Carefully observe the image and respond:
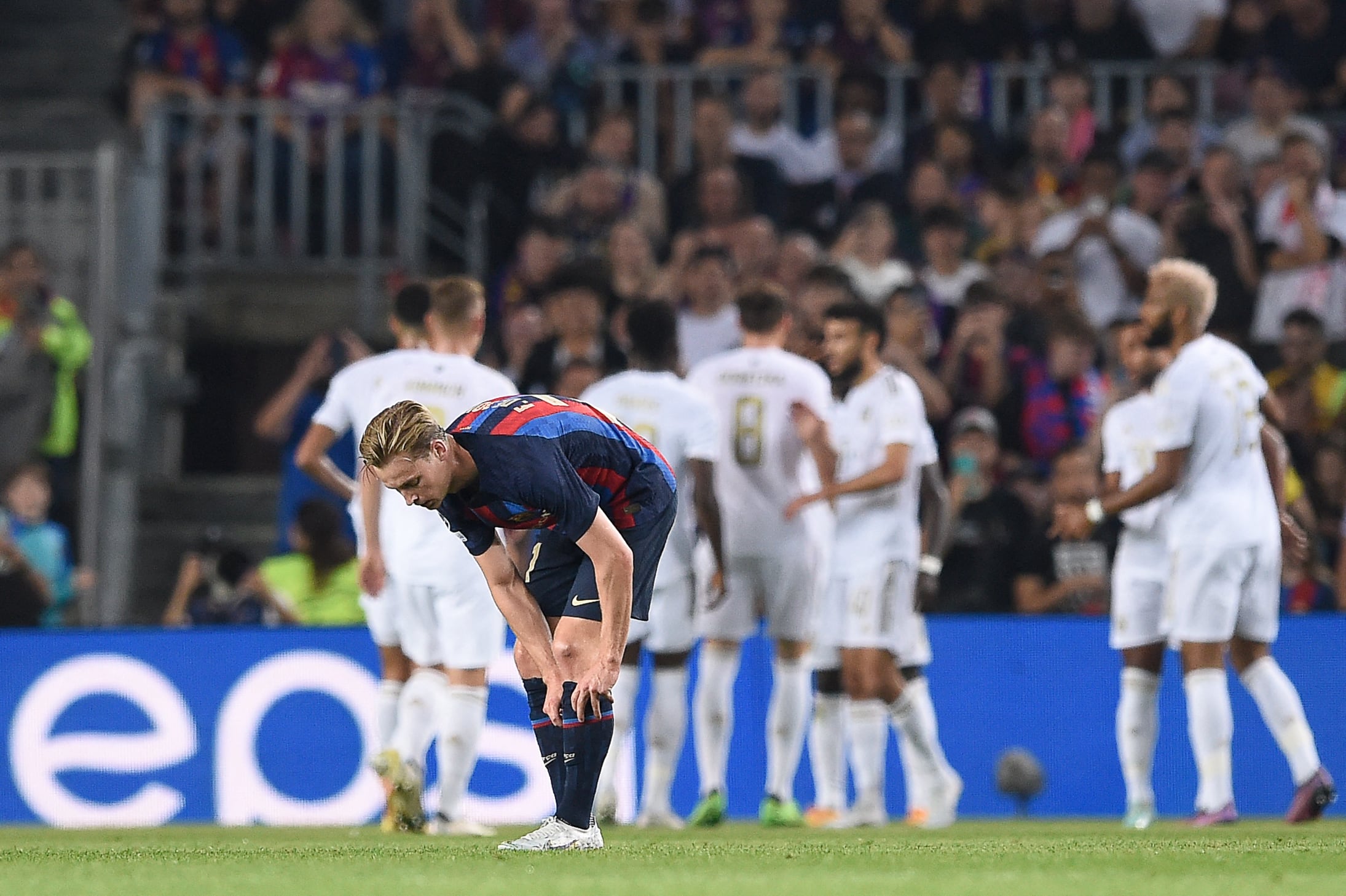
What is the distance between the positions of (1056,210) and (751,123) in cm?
235

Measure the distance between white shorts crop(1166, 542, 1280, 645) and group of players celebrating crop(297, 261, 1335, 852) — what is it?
0.03ft

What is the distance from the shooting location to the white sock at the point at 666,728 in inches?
419

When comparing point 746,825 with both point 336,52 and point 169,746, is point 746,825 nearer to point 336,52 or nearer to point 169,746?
point 169,746

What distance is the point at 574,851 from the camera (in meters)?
7.21

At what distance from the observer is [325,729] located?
11.7 metres

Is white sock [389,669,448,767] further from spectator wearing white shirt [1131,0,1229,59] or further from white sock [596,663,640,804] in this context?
spectator wearing white shirt [1131,0,1229,59]

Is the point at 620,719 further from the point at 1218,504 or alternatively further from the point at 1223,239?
the point at 1223,239

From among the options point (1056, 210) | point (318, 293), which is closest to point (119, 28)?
point (318, 293)

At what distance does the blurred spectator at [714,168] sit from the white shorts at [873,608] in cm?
501

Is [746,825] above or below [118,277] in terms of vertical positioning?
below

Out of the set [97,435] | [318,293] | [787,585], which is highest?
[318,293]

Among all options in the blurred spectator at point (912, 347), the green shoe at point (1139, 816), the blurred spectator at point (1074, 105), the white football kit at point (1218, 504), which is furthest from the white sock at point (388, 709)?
the blurred spectator at point (1074, 105)

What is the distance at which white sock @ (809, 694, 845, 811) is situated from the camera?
1085 cm

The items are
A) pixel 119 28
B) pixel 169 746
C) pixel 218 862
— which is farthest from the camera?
pixel 119 28
